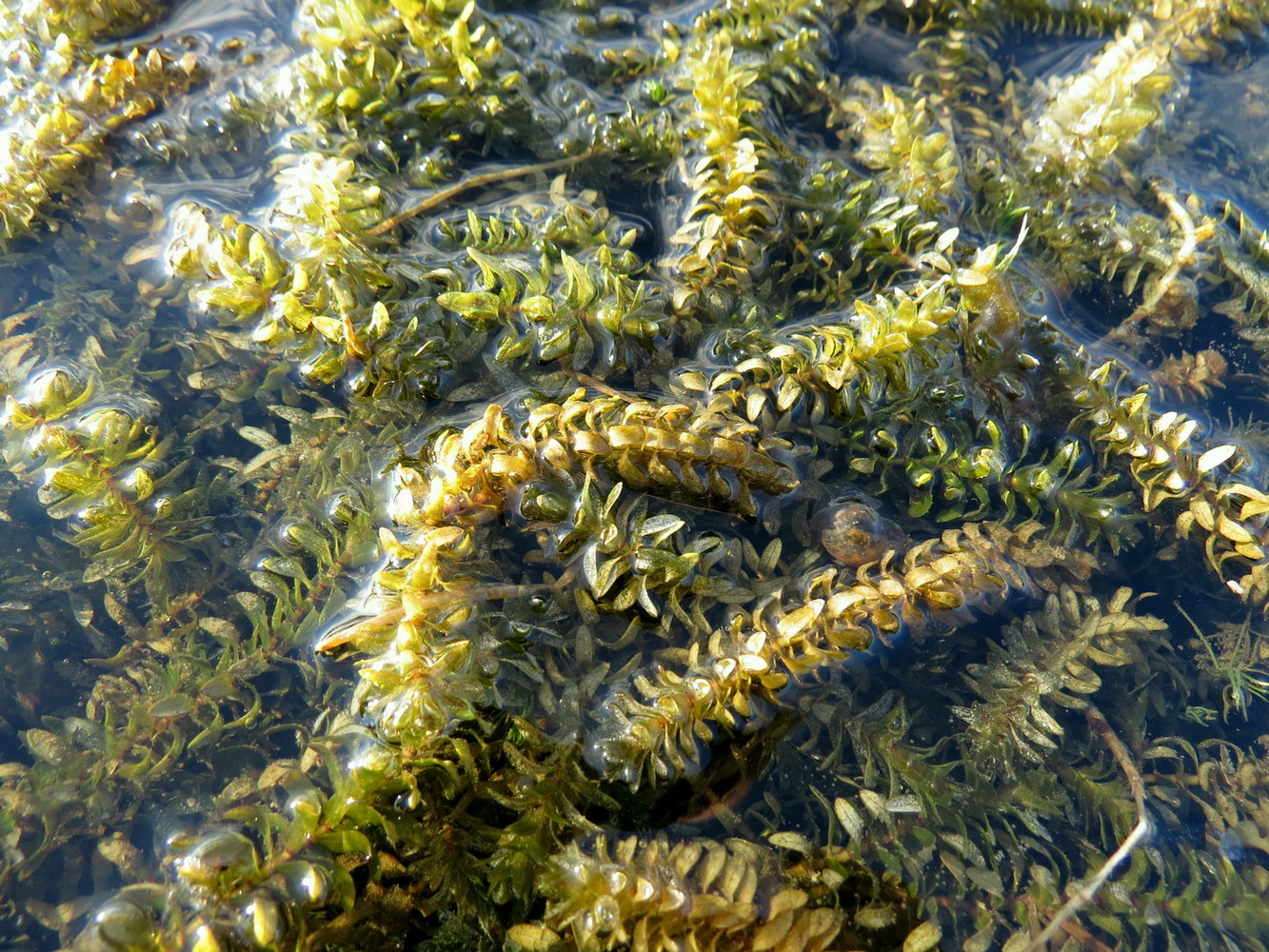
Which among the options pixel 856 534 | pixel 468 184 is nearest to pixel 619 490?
pixel 856 534

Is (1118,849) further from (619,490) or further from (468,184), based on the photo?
(468,184)

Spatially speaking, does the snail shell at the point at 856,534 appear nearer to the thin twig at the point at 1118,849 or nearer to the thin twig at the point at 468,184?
the thin twig at the point at 1118,849

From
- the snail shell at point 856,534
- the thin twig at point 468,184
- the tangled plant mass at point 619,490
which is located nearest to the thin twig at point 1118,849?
the tangled plant mass at point 619,490

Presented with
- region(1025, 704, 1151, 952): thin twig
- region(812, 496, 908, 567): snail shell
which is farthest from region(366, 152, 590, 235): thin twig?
region(1025, 704, 1151, 952): thin twig

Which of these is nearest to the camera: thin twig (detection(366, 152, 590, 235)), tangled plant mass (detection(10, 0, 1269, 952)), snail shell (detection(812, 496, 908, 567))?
tangled plant mass (detection(10, 0, 1269, 952))

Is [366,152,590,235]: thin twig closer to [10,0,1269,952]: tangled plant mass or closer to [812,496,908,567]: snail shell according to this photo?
[10,0,1269,952]: tangled plant mass

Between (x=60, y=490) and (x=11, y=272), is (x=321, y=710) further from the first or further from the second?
(x=11, y=272)
